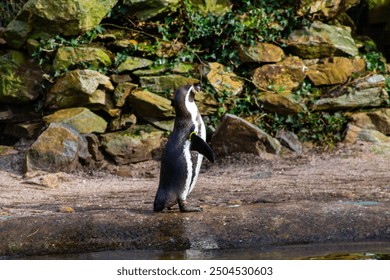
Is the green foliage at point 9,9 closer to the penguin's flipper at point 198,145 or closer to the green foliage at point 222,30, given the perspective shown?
the green foliage at point 222,30

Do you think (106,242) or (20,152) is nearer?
(106,242)

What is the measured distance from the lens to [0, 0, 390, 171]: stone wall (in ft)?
34.6

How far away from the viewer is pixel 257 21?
457 inches

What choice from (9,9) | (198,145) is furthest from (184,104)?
(9,9)

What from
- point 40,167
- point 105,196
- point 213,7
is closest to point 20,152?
point 40,167

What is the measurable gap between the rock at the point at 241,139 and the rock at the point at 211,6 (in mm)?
2225

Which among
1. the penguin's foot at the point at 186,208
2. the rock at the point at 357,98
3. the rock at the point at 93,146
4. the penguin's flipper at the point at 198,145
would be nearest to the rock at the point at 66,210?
the penguin's foot at the point at 186,208

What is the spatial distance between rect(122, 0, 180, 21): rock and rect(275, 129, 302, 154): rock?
255cm

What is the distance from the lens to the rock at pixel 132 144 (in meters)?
10.4

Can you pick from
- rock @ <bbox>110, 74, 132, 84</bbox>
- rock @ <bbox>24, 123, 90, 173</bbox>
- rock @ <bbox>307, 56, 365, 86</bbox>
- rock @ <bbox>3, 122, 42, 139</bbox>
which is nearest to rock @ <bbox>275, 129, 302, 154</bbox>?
rock @ <bbox>307, 56, 365, 86</bbox>

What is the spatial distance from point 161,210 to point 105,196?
1.85 m

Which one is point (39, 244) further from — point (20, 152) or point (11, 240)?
point (20, 152)

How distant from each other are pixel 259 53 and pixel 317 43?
951 mm
